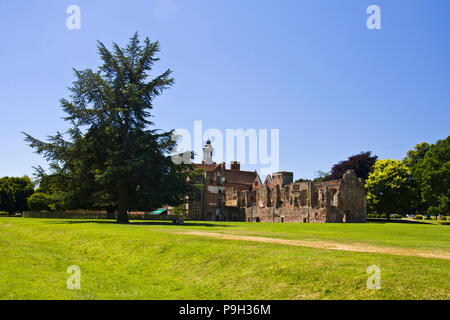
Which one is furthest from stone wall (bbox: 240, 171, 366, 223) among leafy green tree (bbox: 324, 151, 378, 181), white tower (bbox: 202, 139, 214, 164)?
white tower (bbox: 202, 139, 214, 164)

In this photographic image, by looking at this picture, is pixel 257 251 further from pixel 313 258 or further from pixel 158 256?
pixel 158 256

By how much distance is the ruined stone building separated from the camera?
212 ft

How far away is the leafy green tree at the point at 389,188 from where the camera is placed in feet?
238

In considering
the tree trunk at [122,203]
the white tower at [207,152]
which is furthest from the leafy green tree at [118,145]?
A: the white tower at [207,152]

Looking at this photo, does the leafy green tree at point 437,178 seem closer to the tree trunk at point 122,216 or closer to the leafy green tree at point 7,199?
the tree trunk at point 122,216

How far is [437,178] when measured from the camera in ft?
205

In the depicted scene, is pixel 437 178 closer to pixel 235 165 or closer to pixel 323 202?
pixel 323 202

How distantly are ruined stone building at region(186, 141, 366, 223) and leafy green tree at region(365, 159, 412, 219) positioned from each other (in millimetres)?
8997

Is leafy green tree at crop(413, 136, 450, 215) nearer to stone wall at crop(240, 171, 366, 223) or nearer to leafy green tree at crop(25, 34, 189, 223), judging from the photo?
stone wall at crop(240, 171, 366, 223)

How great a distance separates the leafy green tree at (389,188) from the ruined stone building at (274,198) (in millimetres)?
8997

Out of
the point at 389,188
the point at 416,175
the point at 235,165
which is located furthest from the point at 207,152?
the point at 416,175

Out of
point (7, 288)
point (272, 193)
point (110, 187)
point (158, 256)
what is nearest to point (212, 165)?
point (272, 193)

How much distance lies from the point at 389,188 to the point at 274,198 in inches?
805

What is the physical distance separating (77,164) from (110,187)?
4.40 metres
